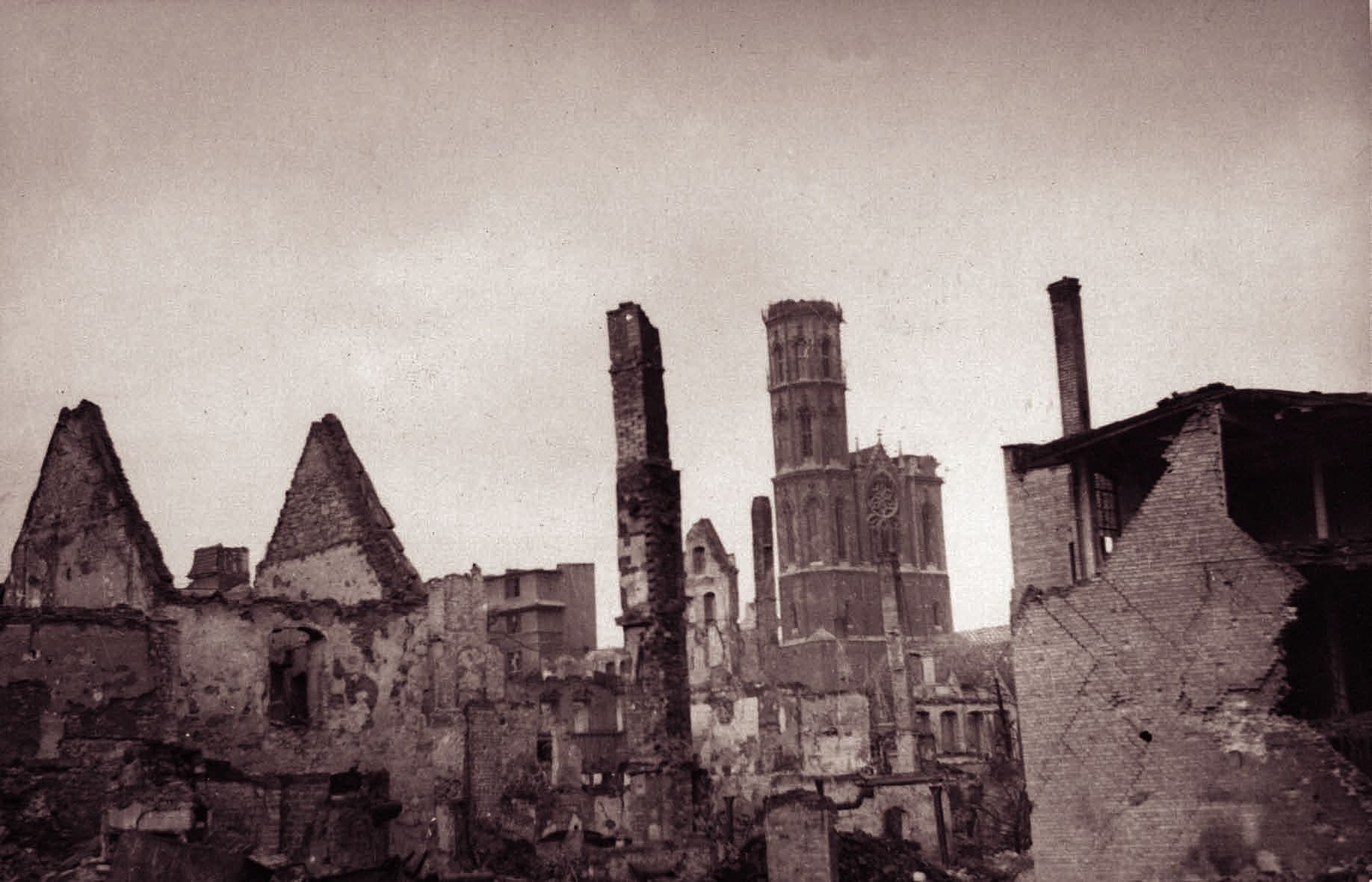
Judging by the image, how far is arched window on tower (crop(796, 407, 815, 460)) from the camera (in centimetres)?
9065

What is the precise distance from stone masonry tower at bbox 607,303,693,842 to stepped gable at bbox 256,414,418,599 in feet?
11.8

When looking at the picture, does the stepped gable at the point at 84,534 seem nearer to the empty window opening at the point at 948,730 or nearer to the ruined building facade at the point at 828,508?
the empty window opening at the point at 948,730

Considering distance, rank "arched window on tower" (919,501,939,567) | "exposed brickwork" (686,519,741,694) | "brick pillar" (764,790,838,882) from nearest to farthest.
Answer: "brick pillar" (764,790,838,882), "exposed brickwork" (686,519,741,694), "arched window on tower" (919,501,939,567)

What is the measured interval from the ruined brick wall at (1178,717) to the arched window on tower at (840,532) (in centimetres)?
7134

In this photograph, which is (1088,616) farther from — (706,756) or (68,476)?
(706,756)

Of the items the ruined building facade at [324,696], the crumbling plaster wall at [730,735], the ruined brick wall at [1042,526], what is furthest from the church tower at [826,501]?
the ruined brick wall at [1042,526]

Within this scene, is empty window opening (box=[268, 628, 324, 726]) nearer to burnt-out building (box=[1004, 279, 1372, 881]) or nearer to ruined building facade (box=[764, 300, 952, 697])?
burnt-out building (box=[1004, 279, 1372, 881])

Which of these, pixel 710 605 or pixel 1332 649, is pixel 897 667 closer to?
pixel 710 605

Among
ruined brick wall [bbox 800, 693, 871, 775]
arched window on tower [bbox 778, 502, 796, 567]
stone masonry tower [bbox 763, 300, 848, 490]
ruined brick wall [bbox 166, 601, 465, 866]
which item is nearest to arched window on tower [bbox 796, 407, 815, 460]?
stone masonry tower [bbox 763, 300, 848, 490]

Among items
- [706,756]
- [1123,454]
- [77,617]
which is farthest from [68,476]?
[706,756]

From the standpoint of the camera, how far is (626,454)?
18.3 m

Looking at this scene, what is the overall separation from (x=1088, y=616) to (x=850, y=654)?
69350mm

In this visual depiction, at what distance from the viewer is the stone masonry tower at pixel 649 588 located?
1728 centimetres

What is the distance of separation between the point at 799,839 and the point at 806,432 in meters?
74.8
